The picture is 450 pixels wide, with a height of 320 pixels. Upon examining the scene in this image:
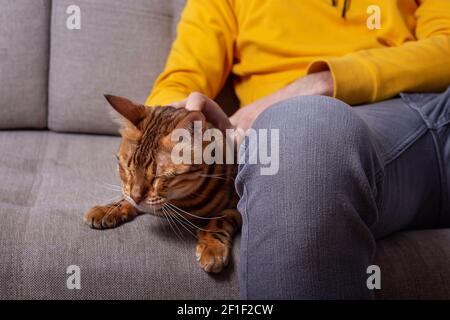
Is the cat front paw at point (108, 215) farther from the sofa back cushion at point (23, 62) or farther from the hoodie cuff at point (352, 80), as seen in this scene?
the sofa back cushion at point (23, 62)

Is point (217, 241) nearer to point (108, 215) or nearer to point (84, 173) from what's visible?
point (108, 215)

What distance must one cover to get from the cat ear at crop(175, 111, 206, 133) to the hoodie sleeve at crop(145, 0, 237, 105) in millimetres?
353

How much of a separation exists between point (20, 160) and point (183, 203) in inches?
22.3

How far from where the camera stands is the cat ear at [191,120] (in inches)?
31.9

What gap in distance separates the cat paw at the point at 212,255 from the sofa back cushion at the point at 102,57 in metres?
0.74

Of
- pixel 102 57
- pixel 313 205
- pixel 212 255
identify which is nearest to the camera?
pixel 313 205

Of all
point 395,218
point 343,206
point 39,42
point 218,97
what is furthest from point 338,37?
point 39,42

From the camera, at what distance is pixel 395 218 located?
825mm

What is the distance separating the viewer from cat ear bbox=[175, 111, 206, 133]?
0.81 meters

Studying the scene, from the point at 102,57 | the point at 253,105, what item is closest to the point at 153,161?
the point at 253,105

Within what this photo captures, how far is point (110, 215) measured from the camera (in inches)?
34.8

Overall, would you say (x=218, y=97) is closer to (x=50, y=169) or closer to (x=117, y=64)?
(x=117, y=64)
